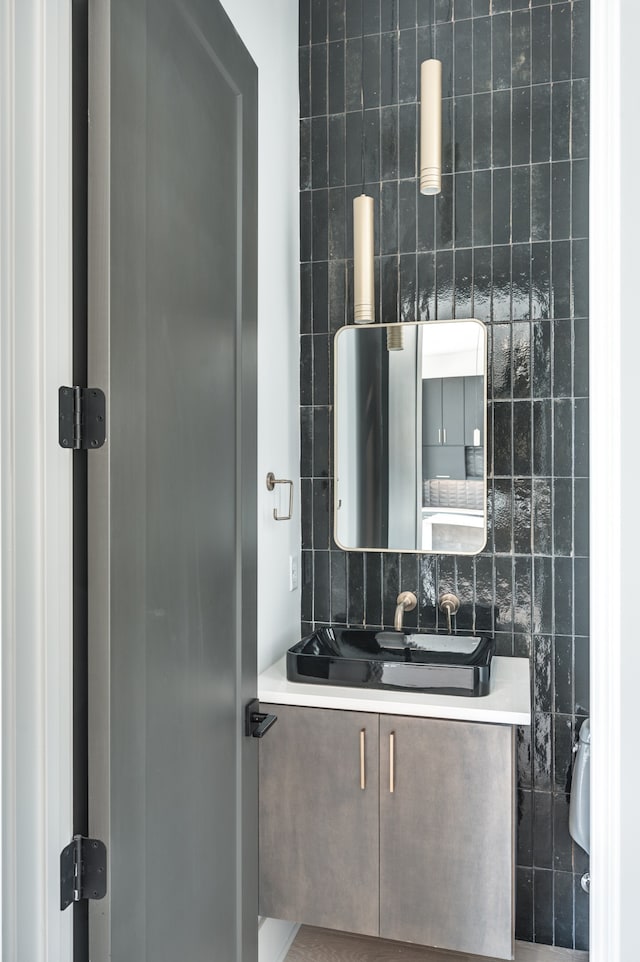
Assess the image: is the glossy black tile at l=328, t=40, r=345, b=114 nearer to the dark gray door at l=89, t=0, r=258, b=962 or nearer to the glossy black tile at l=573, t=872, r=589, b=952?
the dark gray door at l=89, t=0, r=258, b=962

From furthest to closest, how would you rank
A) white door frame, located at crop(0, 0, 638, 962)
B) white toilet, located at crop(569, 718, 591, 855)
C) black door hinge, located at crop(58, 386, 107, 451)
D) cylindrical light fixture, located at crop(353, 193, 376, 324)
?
cylindrical light fixture, located at crop(353, 193, 376, 324) → white toilet, located at crop(569, 718, 591, 855) → black door hinge, located at crop(58, 386, 107, 451) → white door frame, located at crop(0, 0, 638, 962)

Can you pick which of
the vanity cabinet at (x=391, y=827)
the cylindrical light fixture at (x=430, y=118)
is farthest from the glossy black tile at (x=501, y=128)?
the vanity cabinet at (x=391, y=827)

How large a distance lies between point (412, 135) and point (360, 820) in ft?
6.75

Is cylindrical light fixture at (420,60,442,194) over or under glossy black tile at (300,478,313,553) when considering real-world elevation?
over

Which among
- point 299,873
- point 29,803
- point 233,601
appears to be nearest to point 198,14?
point 233,601

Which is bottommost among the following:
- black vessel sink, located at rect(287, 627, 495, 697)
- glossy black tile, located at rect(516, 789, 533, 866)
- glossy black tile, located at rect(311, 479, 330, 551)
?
glossy black tile, located at rect(516, 789, 533, 866)

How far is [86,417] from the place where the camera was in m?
0.92

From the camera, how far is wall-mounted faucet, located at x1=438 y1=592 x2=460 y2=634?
2.14 meters

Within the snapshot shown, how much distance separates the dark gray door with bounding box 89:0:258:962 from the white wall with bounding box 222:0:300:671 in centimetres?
46

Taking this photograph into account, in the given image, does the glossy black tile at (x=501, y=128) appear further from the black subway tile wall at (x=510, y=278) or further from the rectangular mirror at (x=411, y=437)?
the rectangular mirror at (x=411, y=437)

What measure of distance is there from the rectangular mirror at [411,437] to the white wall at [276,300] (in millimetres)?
183

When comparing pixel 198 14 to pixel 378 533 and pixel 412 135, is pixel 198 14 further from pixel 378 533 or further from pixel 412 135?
pixel 378 533

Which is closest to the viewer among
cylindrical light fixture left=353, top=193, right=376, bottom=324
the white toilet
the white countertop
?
the white countertop

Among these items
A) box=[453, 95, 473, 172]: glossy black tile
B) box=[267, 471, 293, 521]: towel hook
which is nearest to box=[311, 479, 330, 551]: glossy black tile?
box=[267, 471, 293, 521]: towel hook
